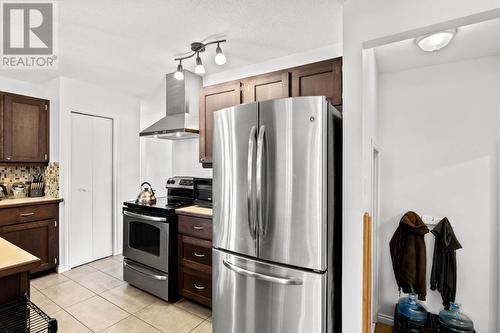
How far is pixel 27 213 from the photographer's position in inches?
124

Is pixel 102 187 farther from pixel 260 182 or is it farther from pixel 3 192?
pixel 260 182

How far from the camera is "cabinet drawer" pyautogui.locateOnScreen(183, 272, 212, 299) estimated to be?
8.24 ft

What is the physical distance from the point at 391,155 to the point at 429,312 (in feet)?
5.26

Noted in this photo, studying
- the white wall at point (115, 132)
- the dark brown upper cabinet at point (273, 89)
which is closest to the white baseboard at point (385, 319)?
the dark brown upper cabinet at point (273, 89)

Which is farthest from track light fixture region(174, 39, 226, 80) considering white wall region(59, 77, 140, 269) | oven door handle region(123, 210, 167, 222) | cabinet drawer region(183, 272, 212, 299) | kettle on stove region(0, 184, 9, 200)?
kettle on stove region(0, 184, 9, 200)

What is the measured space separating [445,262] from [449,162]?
953 millimetres

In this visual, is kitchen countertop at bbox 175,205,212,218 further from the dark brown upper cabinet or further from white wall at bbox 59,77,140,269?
white wall at bbox 59,77,140,269

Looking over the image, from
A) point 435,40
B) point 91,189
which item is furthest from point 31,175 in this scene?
point 435,40

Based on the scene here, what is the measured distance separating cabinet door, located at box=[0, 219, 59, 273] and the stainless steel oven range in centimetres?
116

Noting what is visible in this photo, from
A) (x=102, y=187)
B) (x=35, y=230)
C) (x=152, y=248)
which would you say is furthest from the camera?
(x=102, y=187)

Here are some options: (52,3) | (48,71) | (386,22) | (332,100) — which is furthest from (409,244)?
(48,71)

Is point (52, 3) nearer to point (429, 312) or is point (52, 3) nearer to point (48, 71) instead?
point (48, 71)

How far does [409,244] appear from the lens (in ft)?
8.26

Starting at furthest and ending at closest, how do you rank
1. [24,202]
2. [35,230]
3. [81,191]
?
[81,191]
[35,230]
[24,202]
